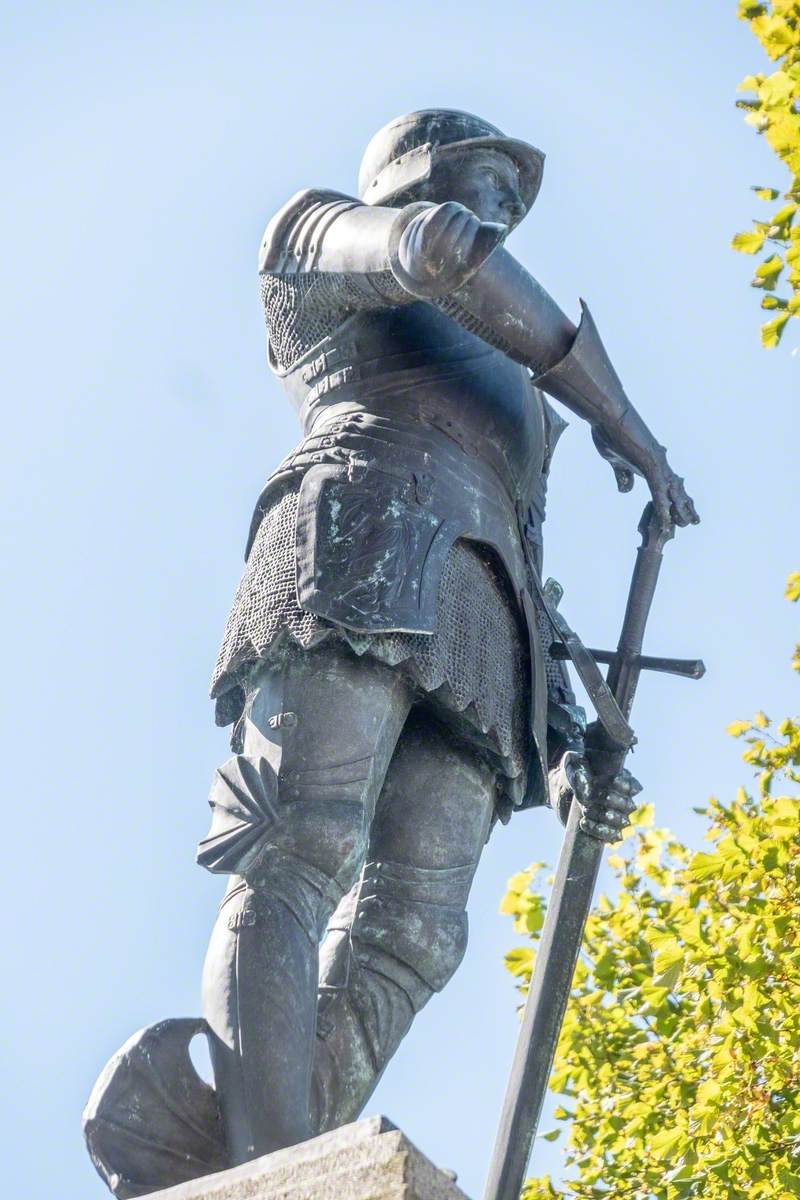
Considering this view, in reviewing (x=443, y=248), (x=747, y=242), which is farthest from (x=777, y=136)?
(x=443, y=248)

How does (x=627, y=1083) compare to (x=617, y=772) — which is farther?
(x=627, y=1083)

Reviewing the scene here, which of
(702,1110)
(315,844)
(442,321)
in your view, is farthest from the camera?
(702,1110)

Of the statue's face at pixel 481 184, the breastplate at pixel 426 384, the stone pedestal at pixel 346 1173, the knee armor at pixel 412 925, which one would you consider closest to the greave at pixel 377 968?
the knee armor at pixel 412 925

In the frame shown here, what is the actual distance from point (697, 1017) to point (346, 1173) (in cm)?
579

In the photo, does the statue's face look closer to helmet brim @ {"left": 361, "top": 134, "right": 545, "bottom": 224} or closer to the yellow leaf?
helmet brim @ {"left": 361, "top": 134, "right": 545, "bottom": 224}

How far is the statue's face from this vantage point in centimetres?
598

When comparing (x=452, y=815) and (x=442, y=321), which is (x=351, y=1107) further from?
(x=442, y=321)

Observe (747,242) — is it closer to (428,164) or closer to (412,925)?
(428,164)

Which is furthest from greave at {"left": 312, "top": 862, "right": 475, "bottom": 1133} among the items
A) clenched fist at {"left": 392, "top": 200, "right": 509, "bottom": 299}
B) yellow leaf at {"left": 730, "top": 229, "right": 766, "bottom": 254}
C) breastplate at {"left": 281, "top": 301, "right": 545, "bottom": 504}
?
yellow leaf at {"left": 730, "top": 229, "right": 766, "bottom": 254}

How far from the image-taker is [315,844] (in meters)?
4.94

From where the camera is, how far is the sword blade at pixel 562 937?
496 centimetres

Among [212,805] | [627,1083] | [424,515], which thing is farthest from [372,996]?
[627,1083]

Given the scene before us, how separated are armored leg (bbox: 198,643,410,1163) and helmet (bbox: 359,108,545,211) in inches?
58.3

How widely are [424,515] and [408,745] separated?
59 cm
